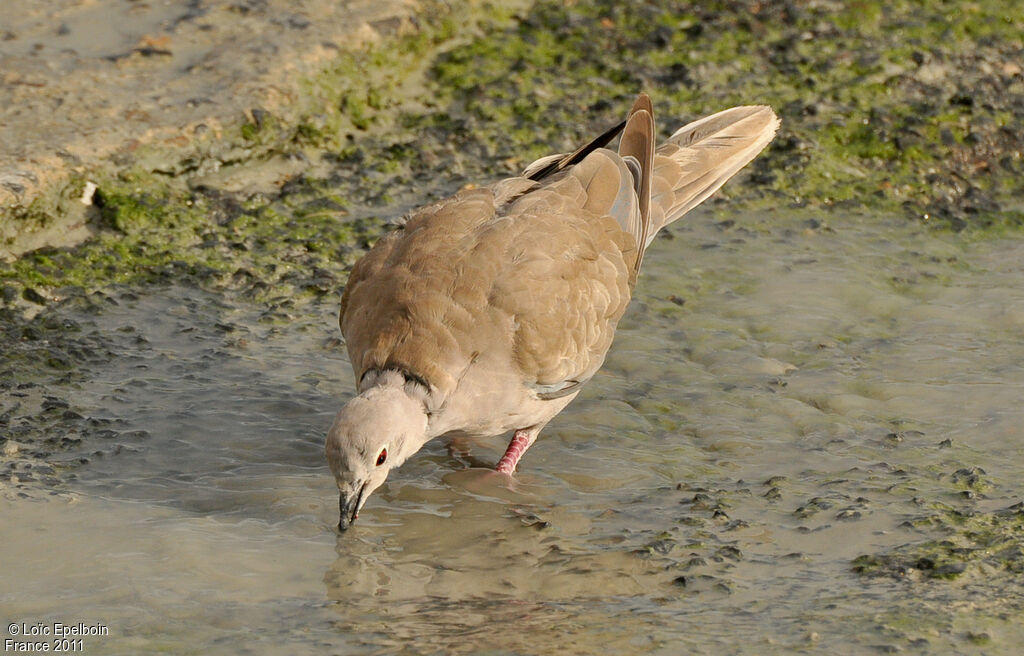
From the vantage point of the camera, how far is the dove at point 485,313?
433 centimetres

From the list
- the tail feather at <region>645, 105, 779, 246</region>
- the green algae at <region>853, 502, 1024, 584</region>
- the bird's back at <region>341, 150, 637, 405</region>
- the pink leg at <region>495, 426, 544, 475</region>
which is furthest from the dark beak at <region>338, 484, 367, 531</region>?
the tail feather at <region>645, 105, 779, 246</region>

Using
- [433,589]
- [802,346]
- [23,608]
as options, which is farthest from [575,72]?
[23,608]

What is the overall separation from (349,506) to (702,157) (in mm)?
2592

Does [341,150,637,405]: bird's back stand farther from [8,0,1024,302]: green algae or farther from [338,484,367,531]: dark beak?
[8,0,1024,302]: green algae

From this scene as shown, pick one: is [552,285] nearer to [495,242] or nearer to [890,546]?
[495,242]

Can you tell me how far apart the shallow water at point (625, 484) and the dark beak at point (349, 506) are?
0.08 metres

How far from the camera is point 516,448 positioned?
4895 millimetres

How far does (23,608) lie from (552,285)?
2.07m

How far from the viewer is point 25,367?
5117 mm

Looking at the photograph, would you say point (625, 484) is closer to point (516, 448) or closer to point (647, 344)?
point (516, 448)

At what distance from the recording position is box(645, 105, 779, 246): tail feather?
19.1 ft

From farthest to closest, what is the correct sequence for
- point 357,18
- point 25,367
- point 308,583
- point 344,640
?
point 357,18, point 25,367, point 308,583, point 344,640

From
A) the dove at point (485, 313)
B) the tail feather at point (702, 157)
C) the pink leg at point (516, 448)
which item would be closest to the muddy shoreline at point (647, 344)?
the pink leg at point (516, 448)

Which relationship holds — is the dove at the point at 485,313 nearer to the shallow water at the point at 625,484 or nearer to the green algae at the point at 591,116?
the shallow water at the point at 625,484
